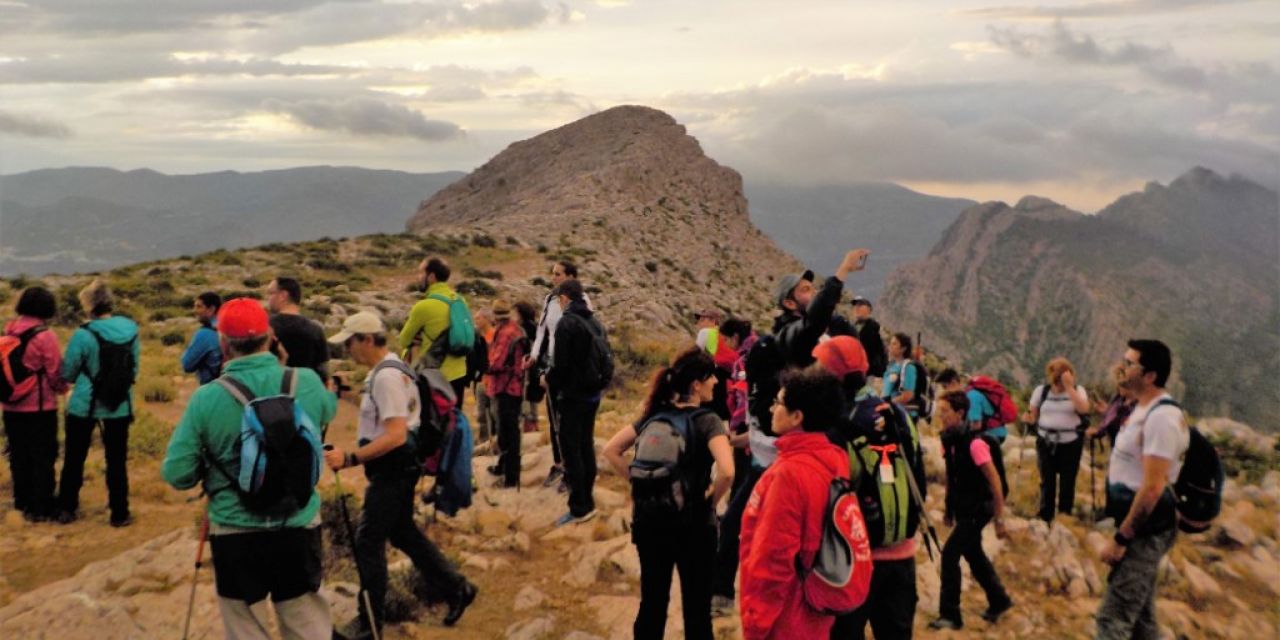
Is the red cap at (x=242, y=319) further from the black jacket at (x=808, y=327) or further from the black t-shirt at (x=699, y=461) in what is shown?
the black jacket at (x=808, y=327)

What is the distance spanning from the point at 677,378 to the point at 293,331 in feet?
9.40

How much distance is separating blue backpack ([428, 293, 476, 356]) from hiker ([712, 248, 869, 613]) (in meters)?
2.69

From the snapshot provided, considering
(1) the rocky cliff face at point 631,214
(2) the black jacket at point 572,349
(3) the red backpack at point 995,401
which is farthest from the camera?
(1) the rocky cliff face at point 631,214

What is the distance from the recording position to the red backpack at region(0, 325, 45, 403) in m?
7.54

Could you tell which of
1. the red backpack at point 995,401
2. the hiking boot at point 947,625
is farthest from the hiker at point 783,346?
the red backpack at point 995,401

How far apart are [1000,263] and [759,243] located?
116 meters

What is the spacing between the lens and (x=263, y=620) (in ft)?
15.3

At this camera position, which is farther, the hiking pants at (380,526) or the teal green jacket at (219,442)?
the hiking pants at (380,526)

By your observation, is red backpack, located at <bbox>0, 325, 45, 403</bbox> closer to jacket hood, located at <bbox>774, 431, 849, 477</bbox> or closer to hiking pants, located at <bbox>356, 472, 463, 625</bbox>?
hiking pants, located at <bbox>356, 472, 463, 625</bbox>

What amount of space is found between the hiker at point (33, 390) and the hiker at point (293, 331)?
2.56m

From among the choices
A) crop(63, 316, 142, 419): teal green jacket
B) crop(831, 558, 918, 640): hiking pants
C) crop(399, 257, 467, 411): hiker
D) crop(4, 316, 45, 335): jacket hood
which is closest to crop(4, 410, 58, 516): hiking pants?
crop(63, 316, 142, 419): teal green jacket

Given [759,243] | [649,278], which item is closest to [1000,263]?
[759,243]

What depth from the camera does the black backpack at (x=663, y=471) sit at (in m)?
4.85

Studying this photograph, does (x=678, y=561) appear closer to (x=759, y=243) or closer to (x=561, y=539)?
(x=561, y=539)
